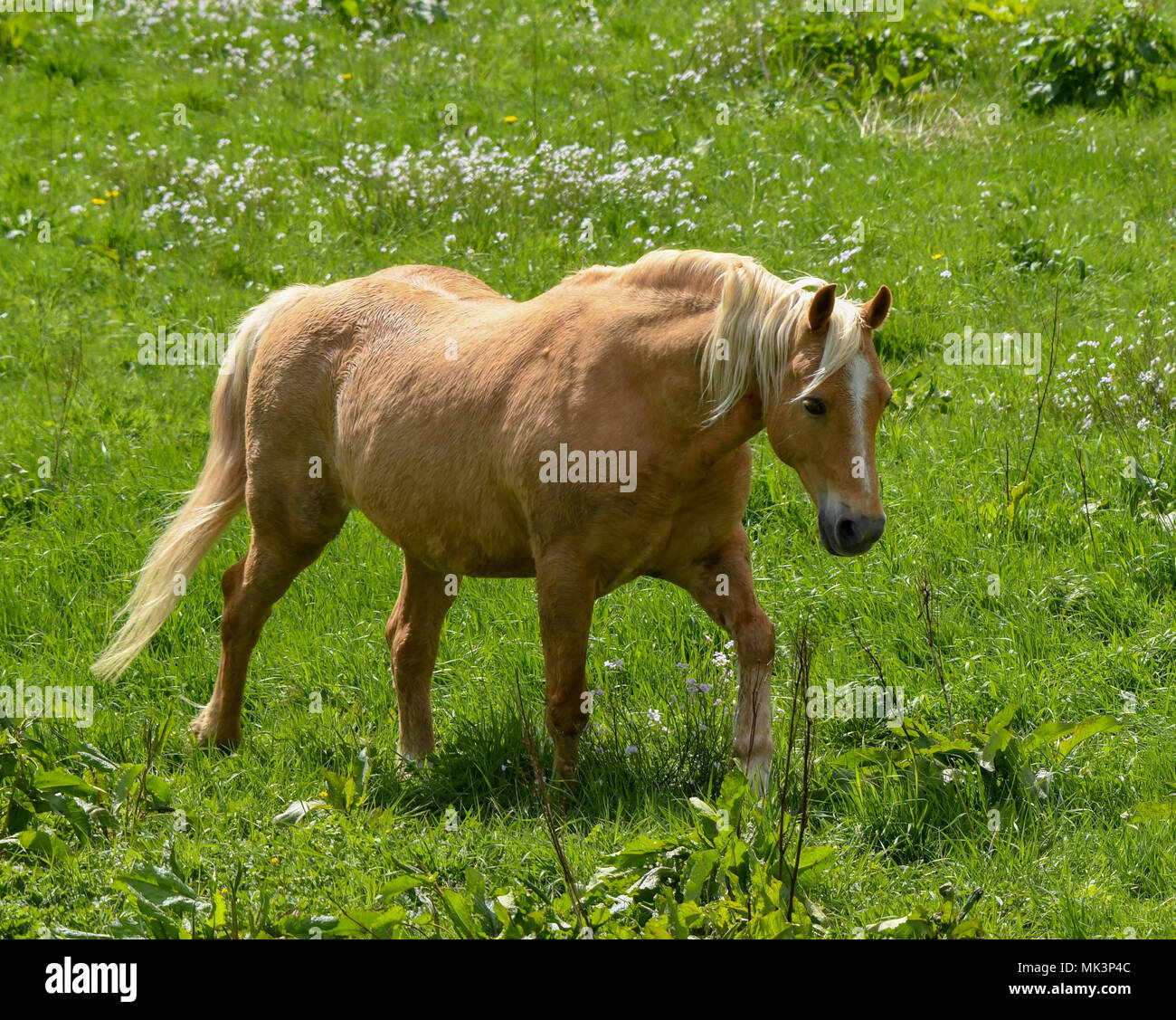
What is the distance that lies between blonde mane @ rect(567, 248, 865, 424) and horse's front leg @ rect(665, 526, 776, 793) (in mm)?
688

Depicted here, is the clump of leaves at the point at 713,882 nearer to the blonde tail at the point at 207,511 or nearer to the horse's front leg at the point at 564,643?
the horse's front leg at the point at 564,643

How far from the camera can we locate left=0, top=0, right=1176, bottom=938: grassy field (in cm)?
460

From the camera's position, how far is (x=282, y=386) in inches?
241

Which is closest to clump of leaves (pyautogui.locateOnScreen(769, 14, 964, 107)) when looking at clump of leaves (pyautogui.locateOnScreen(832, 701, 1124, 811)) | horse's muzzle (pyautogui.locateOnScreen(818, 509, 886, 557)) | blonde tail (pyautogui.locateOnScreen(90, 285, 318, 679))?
blonde tail (pyautogui.locateOnScreen(90, 285, 318, 679))

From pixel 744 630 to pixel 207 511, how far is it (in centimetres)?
283

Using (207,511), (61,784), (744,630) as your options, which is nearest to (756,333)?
(744,630)

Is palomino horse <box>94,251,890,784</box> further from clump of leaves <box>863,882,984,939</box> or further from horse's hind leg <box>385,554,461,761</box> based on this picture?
clump of leaves <box>863,882,984,939</box>

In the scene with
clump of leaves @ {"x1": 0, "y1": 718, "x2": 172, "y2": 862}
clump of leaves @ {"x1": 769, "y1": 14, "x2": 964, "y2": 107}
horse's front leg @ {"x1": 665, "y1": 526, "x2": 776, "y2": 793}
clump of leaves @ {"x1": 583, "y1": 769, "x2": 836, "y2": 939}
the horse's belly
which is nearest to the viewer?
clump of leaves @ {"x1": 583, "y1": 769, "x2": 836, "y2": 939}

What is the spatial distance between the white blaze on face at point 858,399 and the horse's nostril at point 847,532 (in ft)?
0.40

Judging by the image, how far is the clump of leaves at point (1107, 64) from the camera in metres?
10.9

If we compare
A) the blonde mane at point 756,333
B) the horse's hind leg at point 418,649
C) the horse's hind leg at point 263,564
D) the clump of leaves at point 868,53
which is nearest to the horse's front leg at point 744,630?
the blonde mane at point 756,333

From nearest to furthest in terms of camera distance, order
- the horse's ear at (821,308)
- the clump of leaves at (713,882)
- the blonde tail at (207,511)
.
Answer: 1. the clump of leaves at (713,882)
2. the horse's ear at (821,308)
3. the blonde tail at (207,511)
